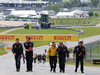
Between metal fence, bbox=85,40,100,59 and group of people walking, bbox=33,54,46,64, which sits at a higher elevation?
metal fence, bbox=85,40,100,59

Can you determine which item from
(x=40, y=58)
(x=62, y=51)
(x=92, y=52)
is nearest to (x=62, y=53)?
(x=62, y=51)

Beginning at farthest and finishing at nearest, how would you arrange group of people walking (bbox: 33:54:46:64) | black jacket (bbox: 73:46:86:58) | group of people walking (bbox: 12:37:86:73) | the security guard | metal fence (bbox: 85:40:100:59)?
group of people walking (bbox: 33:54:46:64), metal fence (bbox: 85:40:100:59), the security guard, black jacket (bbox: 73:46:86:58), group of people walking (bbox: 12:37:86:73)

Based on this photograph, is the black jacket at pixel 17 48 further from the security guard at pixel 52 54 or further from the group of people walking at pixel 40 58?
the group of people walking at pixel 40 58

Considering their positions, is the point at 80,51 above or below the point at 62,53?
above

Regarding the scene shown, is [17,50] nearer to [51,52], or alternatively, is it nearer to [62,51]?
[51,52]

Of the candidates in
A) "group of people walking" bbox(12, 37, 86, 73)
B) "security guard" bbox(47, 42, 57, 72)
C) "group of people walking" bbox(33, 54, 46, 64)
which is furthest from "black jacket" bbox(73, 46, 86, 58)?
"group of people walking" bbox(33, 54, 46, 64)

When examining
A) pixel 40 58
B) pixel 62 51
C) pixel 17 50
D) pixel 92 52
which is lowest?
pixel 40 58

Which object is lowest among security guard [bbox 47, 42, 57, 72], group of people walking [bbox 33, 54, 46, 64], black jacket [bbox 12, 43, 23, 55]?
group of people walking [bbox 33, 54, 46, 64]

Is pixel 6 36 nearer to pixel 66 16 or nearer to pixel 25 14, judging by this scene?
pixel 66 16

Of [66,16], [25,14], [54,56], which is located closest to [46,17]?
[66,16]

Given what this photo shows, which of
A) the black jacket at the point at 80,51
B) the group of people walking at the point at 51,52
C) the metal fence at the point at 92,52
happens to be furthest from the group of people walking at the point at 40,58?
the black jacket at the point at 80,51

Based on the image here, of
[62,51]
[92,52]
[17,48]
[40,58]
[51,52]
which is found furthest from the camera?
[40,58]

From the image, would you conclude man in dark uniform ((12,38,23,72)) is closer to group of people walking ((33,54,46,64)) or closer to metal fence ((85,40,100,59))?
metal fence ((85,40,100,59))

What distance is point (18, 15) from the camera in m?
156
